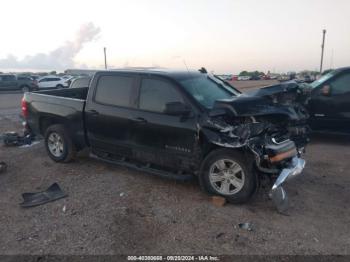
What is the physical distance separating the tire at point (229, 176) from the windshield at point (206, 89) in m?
0.78

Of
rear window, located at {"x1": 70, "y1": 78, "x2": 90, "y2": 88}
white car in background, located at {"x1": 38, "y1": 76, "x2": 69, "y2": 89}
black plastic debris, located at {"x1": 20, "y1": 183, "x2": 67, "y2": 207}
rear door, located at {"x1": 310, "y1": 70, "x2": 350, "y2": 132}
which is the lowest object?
white car in background, located at {"x1": 38, "y1": 76, "x2": 69, "y2": 89}

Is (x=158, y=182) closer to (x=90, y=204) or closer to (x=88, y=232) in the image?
(x=90, y=204)

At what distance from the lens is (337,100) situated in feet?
26.4

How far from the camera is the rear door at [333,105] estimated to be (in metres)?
7.99

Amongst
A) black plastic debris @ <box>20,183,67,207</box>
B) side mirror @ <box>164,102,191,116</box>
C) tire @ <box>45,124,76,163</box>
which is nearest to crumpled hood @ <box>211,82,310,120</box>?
side mirror @ <box>164,102,191,116</box>

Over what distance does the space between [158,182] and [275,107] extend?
2.15m

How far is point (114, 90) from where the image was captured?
19.5 feet

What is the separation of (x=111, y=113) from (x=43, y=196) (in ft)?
5.35

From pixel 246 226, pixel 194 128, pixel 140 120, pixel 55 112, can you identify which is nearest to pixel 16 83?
pixel 55 112

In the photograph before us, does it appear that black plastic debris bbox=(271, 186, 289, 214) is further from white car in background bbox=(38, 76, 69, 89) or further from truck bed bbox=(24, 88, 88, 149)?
white car in background bbox=(38, 76, 69, 89)

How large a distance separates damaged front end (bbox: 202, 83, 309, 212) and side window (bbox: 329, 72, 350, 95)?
3669 mm

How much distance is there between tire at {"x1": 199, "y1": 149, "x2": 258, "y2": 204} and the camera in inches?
184

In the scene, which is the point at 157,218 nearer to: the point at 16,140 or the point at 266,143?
the point at 266,143

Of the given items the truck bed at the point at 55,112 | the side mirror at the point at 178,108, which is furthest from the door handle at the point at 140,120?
the truck bed at the point at 55,112
